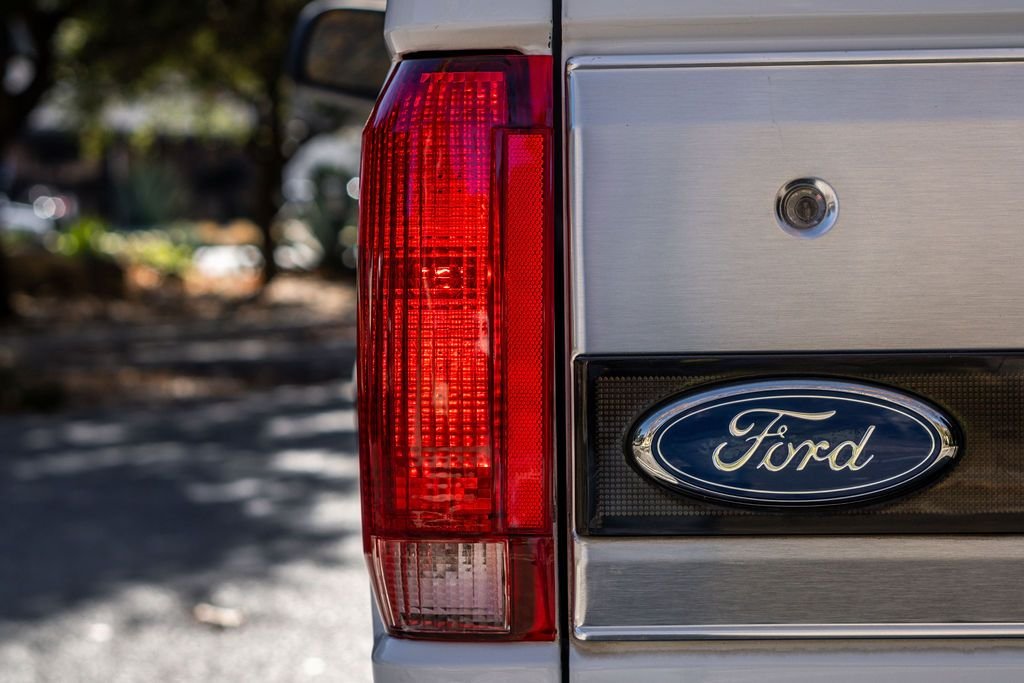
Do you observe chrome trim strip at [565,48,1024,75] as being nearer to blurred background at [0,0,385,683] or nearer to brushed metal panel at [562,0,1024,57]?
brushed metal panel at [562,0,1024,57]

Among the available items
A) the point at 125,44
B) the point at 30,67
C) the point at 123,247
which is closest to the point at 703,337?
the point at 125,44

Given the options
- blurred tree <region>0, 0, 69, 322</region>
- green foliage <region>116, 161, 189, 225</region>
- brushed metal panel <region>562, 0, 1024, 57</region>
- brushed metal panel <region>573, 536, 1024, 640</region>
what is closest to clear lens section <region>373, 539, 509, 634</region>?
brushed metal panel <region>573, 536, 1024, 640</region>

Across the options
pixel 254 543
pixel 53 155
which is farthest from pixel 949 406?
pixel 53 155

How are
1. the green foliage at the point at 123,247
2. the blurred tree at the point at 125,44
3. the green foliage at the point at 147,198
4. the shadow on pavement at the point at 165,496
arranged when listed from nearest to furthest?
the shadow on pavement at the point at 165,496 → the blurred tree at the point at 125,44 → the green foliage at the point at 123,247 → the green foliage at the point at 147,198

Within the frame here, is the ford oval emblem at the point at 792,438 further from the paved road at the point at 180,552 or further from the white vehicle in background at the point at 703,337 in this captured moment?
the paved road at the point at 180,552

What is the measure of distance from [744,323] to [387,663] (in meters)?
0.59

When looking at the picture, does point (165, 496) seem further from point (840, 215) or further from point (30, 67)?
point (30, 67)

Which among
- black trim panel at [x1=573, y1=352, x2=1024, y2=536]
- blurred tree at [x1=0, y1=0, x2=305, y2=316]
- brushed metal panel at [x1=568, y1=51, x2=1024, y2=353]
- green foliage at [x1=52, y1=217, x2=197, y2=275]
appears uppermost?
blurred tree at [x1=0, y1=0, x2=305, y2=316]

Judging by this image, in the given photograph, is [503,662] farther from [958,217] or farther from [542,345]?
[958,217]

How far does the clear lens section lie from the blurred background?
251cm

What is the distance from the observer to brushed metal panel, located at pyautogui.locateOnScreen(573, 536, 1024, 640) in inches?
59.2

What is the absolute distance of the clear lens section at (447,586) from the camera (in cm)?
155

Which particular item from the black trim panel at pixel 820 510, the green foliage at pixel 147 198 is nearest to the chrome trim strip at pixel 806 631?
the black trim panel at pixel 820 510

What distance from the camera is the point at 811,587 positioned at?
1.51 m
